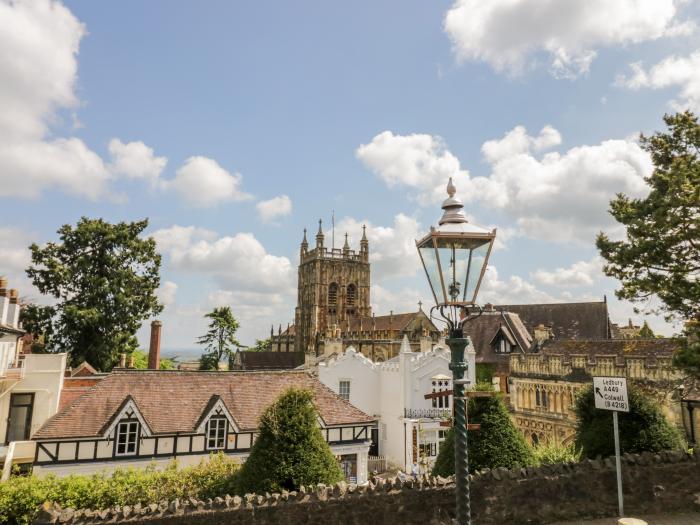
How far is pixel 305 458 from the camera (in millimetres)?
11875

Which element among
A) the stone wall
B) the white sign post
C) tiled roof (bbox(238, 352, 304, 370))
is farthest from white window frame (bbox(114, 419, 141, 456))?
tiled roof (bbox(238, 352, 304, 370))

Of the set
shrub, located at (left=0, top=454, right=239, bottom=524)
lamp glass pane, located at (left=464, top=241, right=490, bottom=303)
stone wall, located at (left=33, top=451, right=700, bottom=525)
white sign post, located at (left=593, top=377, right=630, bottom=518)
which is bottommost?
shrub, located at (left=0, top=454, right=239, bottom=524)

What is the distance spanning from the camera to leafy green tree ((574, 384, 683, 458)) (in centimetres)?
1348

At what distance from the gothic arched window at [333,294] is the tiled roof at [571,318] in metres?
37.7

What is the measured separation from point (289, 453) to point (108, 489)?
548 cm

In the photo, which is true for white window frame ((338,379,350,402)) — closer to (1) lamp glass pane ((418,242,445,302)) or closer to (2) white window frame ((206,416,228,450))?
(2) white window frame ((206,416,228,450))

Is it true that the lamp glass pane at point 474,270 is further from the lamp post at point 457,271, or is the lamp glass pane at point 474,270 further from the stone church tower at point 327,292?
the stone church tower at point 327,292

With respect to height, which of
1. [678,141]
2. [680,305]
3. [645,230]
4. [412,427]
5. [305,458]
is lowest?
[412,427]

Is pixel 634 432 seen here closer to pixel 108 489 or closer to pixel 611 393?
pixel 611 393

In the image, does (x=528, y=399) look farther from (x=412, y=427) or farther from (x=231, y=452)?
(x=231, y=452)

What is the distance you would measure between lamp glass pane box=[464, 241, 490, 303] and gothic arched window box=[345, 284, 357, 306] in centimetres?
7403

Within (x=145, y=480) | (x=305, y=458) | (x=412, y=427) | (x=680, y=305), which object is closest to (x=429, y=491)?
(x=305, y=458)

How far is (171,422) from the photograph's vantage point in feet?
65.4

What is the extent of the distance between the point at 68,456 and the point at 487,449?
16322mm
